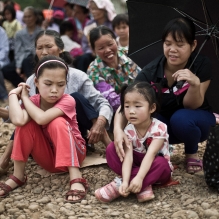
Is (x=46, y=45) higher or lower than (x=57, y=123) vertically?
higher

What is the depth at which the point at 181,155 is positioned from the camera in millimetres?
4309

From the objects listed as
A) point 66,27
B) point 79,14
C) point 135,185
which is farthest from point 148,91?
point 79,14

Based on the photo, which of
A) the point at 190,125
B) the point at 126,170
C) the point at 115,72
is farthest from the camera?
the point at 115,72

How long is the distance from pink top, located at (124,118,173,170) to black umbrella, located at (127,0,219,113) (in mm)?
695

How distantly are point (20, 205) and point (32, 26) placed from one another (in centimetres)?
545

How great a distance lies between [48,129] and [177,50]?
113cm

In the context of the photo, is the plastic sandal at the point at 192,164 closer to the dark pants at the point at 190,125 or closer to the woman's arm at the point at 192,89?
the dark pants at the point at 190,125

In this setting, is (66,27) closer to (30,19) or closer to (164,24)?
(30,19)

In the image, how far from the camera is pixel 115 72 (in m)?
4.59

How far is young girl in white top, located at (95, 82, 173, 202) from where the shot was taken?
3.23m

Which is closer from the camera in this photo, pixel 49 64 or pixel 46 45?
pixel 49 64

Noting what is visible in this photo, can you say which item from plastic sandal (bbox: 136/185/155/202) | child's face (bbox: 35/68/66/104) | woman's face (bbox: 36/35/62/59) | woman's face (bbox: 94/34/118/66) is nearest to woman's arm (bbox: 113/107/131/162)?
plastic sandal (bbox: 136/185/155/202)

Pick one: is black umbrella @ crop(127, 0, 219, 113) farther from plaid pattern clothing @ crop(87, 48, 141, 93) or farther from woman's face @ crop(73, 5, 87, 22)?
woman's face @ crop(73, 5, 87, 22)

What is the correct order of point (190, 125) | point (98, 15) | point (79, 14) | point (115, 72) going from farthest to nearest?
point (79, 14), point (98, 15), point (115, 72), point (190, 125)
